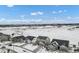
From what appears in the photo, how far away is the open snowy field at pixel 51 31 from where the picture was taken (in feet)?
6.42

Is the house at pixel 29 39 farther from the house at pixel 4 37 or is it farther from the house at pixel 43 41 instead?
the house at pixel 4 37

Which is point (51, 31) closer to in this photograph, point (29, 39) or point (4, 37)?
point (29, 39)

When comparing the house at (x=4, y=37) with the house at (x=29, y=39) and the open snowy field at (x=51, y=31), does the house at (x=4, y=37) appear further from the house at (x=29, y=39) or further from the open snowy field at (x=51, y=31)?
the house at (x=29, y=39)

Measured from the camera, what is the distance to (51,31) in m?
1.98

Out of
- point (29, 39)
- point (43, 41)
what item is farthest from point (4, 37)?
point (43, 41)

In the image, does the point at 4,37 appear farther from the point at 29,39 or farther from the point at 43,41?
the point at 43,41

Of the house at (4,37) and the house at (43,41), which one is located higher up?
the house at (4,37)

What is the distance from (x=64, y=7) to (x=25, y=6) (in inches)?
16.9

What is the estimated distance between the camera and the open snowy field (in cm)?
196

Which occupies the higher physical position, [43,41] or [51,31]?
[51,31]

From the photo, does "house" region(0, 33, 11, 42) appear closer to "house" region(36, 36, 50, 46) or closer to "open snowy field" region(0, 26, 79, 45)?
"open snowy field" region(0, 26, 79, 45)

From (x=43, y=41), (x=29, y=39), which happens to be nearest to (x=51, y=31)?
(x=43, y=41)

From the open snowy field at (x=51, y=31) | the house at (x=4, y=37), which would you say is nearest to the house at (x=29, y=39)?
the open snowy field at (x=51, y=31)

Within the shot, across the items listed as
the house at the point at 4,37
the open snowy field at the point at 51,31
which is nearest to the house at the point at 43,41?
the open snowy field at the point at 51,31
